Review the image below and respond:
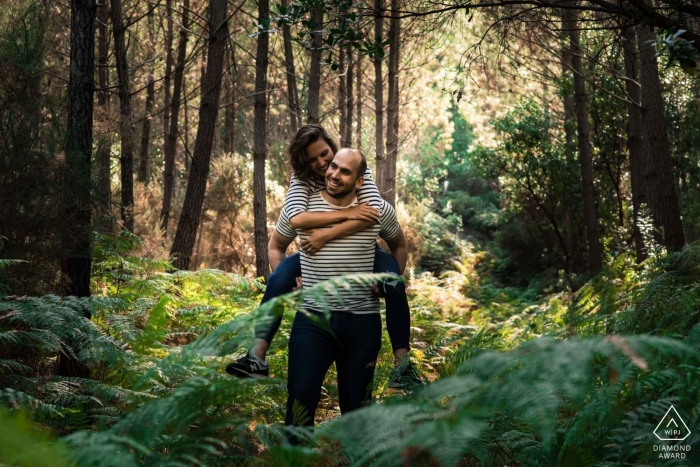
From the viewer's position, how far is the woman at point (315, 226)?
4.09 m

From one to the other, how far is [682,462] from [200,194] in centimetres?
816

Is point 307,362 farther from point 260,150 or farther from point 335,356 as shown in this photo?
point 260,150

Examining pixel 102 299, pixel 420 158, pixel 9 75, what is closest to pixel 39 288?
pixel 102 299

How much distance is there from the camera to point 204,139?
996 cm

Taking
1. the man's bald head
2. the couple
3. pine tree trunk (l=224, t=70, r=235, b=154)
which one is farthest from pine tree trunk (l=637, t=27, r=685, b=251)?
pine tree trunk (l=224, t=70, r=235, b=154)

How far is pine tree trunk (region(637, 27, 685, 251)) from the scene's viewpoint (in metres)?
9.43

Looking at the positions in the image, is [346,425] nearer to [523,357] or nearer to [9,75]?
[523,357]

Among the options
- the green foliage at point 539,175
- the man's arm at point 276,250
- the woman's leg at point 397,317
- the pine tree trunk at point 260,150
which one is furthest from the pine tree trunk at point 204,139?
the green foliage at point 539,175

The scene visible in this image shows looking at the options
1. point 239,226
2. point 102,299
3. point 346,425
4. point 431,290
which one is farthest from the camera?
point 239,226

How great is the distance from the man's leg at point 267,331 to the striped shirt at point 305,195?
308 millimetres

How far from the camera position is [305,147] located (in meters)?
4.46

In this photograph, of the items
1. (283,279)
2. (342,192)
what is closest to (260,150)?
(283,279)

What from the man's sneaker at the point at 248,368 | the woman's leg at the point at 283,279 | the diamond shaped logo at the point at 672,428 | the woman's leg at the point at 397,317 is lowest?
the diamond shaped logo at the point at 672,428

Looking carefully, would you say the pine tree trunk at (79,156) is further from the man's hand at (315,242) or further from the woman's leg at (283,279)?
the man's hand at (315,242)
